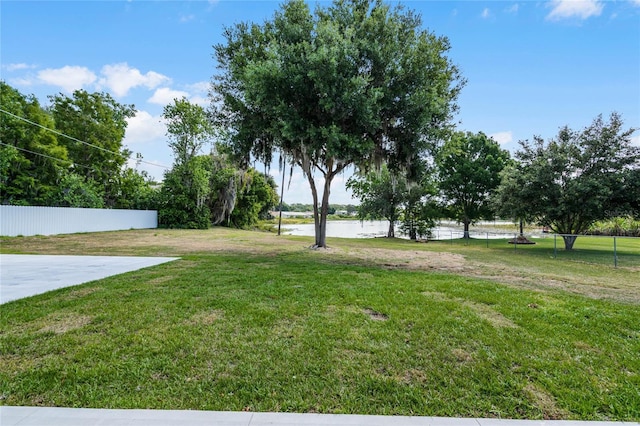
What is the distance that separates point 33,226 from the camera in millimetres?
14133

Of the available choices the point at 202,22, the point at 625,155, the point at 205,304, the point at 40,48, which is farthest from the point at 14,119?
the point at 625,155

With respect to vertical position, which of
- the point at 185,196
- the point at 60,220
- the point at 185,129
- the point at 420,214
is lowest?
the point at 60,220

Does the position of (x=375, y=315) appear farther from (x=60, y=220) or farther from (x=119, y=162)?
(x=119, y=162)

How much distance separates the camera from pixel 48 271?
19.9 feet

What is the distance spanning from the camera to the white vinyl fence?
1332cm

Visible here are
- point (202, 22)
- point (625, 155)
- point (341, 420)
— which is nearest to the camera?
point (341, 420)

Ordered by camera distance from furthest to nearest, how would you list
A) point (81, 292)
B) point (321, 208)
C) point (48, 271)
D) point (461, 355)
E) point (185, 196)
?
1. point (185, 196)
2. point (321, 208)
3. point (48, 271)
4. point (81, 292)
5. point (461, 355)

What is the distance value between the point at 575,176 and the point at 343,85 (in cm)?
1222

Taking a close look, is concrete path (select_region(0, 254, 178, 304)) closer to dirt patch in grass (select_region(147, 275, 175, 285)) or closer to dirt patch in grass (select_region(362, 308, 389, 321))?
dirt patch in grass (select_region(147, 275, 175, 285))

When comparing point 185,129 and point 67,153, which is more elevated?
point 185,129

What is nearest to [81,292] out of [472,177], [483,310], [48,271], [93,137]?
[48,271]

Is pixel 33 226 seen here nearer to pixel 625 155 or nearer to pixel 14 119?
pixel 14 119

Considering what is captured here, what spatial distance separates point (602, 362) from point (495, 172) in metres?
23.0

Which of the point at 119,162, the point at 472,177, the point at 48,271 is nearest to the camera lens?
the point at 48,271
